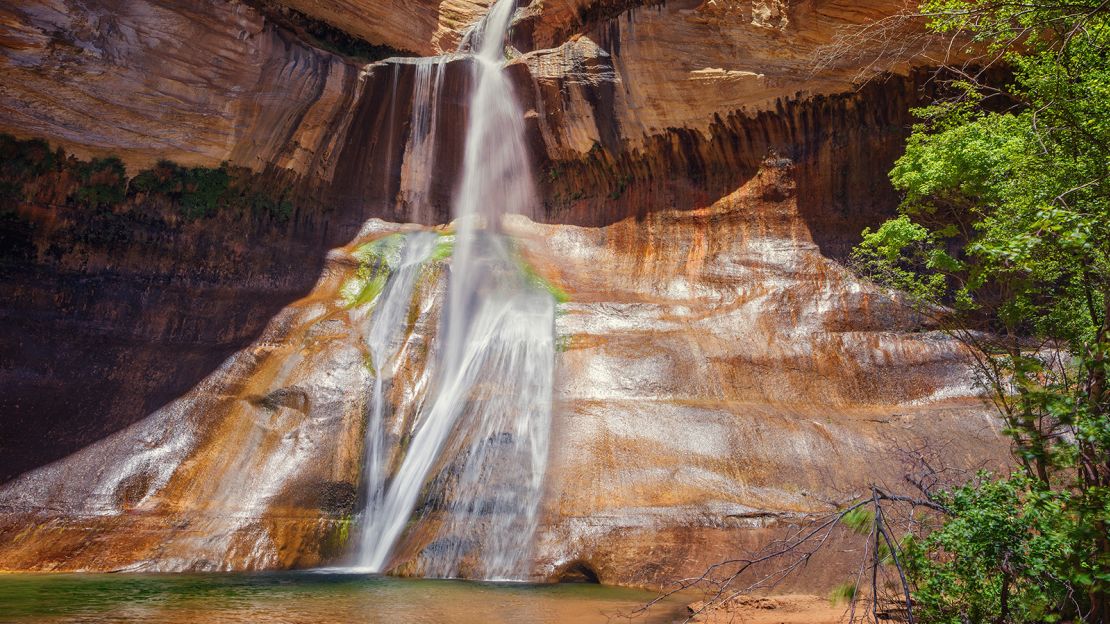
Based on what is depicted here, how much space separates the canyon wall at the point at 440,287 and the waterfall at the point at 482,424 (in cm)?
48

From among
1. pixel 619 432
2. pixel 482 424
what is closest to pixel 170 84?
pixel 482 424

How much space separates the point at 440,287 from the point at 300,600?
9233mm

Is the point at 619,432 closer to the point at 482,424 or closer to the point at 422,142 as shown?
the point at 482,424

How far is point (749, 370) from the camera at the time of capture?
1493 cm

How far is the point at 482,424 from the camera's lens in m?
13.1

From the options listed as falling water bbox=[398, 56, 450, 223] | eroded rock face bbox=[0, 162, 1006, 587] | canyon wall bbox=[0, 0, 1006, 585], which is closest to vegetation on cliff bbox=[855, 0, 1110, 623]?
canyon wall bbox=[0, 0, 1006, 585]

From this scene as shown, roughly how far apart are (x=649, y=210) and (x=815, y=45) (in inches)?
235

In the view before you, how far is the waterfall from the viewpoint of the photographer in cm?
1091

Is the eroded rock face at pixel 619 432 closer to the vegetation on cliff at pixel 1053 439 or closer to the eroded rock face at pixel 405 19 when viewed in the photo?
the vegetation on cliff at pixel 1053 439

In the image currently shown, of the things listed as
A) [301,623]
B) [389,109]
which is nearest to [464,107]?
[389,109]

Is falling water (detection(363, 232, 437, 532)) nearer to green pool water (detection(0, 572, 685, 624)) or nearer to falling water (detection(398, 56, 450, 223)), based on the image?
falling water (detection(398, 56, 450, 223))

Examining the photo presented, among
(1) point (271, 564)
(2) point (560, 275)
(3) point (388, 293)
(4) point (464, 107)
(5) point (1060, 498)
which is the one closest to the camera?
(5) point (1060, 498)

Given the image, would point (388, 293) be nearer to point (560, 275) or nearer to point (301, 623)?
point (560, 275)

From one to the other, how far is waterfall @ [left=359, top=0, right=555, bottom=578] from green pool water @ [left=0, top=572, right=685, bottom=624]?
3.73 ft
